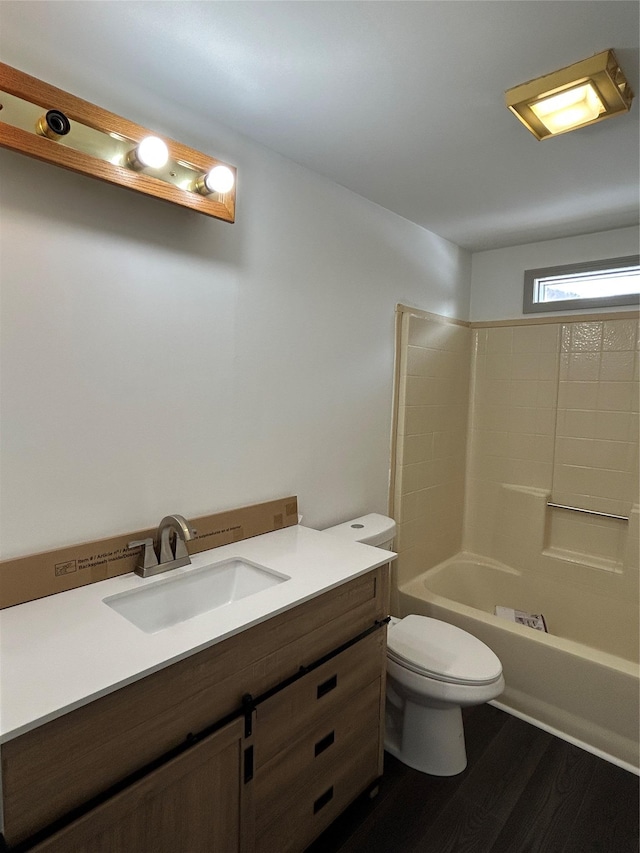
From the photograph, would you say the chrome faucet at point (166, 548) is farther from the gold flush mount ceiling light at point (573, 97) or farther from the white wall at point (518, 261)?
the white wall at point (518, 261)

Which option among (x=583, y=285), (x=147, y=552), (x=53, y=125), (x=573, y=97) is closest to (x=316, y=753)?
(x=147, y=552)

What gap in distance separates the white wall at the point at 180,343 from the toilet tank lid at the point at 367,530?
8cm

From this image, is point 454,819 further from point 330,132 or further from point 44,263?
point 330,132

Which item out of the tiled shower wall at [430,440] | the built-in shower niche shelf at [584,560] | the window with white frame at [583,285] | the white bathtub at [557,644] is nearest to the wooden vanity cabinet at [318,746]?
the white bathtub at [557,644]

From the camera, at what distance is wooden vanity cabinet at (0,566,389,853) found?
94 centimetres

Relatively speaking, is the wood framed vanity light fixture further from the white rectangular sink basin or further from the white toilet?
the white toilet

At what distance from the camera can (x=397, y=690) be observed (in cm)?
204

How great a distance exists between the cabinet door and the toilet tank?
100 cm

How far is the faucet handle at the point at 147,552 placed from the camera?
1.48 metres

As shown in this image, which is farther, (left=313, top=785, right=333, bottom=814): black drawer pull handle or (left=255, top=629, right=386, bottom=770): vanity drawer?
(left=313, top=785, right=333, bottom=814): black drawer pull handle

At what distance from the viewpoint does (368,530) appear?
221cm

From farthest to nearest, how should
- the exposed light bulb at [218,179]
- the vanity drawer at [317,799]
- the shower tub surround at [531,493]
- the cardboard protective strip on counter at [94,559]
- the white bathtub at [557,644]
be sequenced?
the shower tub surround at [531,493] → the white bathtub at [557,644] → the exposed light bulb at [218,179] → the vanity drawer at [317,799] → the cardboard protective strip on counter at [94,559]

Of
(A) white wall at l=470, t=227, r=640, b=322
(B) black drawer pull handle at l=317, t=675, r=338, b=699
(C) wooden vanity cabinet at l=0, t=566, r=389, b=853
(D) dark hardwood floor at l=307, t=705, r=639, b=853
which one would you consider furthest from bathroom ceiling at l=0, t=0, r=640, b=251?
(D) dark hardwood floor at l=307, t=705, r=639, b=853

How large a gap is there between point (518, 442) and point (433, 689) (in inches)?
64.9
